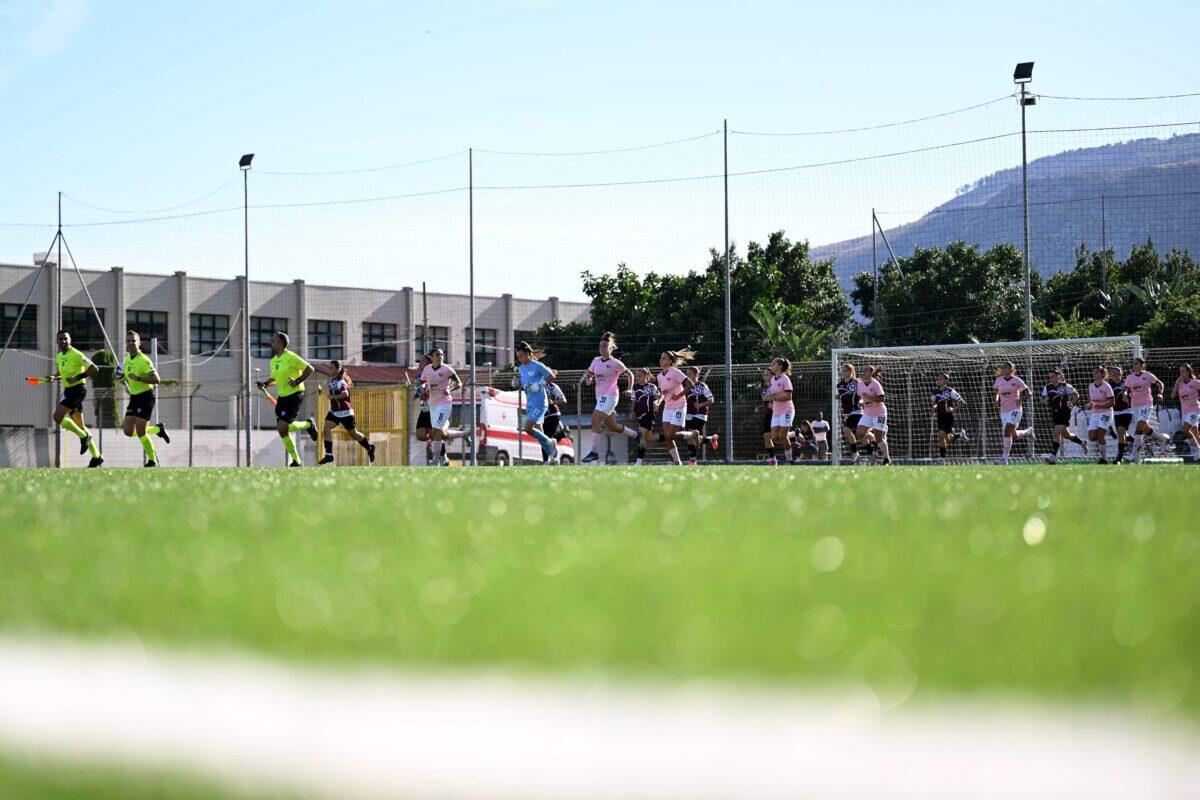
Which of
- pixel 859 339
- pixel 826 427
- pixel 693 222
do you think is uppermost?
pixel 693 222

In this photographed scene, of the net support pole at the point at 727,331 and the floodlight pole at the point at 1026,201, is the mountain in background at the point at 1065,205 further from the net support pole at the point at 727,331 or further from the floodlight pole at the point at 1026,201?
the net support pole at the point at 727,331

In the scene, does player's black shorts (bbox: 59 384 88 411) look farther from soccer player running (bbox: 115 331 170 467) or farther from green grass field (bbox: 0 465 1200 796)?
green grass field (bbox: 0 465 1200 796)

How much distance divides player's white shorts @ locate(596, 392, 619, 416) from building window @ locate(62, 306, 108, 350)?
151 ft

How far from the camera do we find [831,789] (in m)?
1.35

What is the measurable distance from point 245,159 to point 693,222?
14.0 m

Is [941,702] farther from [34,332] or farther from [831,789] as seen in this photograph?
[34,332]

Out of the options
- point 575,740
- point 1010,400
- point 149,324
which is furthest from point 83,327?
point 575,740

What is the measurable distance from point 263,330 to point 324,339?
11.8 feet

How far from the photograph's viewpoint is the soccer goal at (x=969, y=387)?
29312 mm

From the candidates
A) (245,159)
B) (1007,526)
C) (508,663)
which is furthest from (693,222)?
(508,663)

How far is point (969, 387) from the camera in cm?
3148

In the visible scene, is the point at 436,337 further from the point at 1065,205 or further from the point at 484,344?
the point at 1065,205

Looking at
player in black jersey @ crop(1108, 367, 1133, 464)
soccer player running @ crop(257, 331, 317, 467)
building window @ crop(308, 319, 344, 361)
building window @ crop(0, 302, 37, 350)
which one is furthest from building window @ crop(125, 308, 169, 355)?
player in black jersey @ crop(1108, 367, 1133, 464)

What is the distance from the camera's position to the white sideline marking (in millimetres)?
1381
